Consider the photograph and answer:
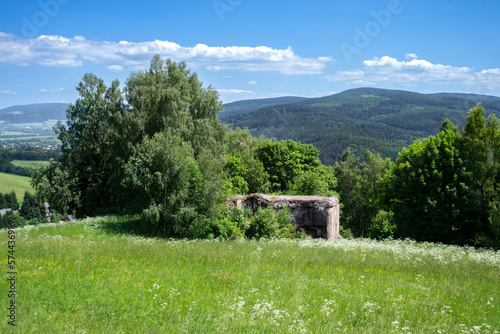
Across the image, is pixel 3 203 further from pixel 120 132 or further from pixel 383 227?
pixel 383 227

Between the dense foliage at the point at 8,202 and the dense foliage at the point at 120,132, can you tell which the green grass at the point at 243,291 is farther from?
the dense foliage at the point at 8,202

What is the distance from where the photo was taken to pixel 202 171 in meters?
19.8

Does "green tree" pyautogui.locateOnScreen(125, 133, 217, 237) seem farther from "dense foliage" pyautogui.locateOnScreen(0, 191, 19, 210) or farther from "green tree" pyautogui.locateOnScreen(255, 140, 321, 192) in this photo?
"dense foliage" pyautogui.locateOnScreen(0, 191, 19, 210)

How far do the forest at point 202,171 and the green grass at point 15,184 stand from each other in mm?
61451

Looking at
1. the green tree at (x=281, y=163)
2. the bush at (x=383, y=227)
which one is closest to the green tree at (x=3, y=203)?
the green tree at (x=281, y=163)

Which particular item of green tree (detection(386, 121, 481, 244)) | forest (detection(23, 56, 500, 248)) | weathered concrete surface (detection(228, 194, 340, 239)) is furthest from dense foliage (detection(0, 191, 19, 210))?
green tree (detection(386, 121, 481, 244))

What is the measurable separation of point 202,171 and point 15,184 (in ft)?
298

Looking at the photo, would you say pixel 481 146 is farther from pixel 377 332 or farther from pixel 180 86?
pixel 180 86

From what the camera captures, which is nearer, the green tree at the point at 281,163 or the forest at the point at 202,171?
the forest at the point at 202,171

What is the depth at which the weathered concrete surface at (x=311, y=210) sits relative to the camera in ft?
68.4

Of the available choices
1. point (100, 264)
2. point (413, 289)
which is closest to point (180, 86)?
point (100, 264)

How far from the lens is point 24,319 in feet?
18.1

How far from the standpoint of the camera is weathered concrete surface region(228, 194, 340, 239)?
68.4 feet

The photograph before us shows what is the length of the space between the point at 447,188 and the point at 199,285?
826 inches
